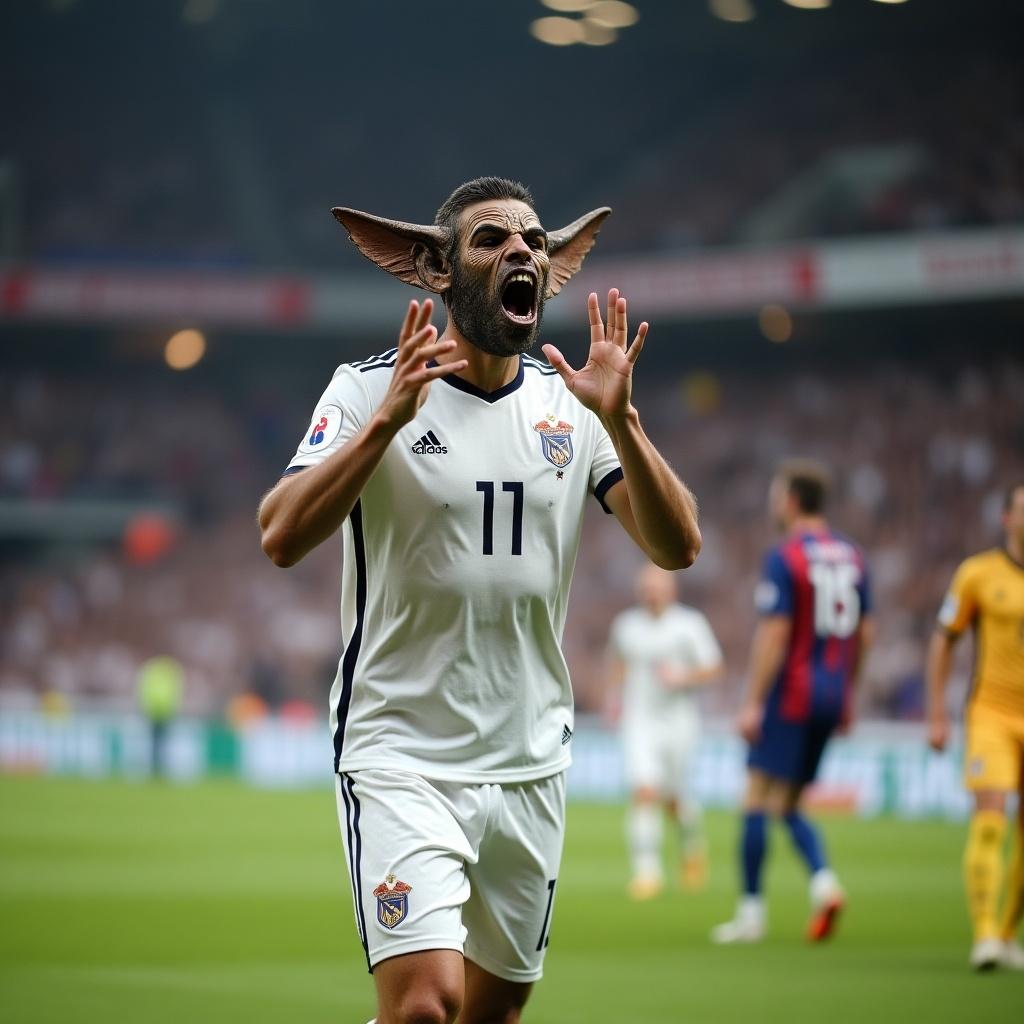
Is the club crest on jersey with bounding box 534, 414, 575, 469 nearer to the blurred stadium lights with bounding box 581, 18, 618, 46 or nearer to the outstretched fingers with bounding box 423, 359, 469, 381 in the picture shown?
the outstretched fingers with bounding box 423, 359, 469, 381

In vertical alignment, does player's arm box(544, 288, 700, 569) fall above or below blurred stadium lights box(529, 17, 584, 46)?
below

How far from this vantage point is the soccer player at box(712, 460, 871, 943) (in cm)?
1023

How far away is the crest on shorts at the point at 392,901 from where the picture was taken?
14.1 ft

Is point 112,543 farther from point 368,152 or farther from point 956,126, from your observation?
point 956,126

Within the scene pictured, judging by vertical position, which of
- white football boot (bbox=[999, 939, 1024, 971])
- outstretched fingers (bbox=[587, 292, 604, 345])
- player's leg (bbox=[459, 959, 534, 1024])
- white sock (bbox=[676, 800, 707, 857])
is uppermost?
outstretched fingers (bbox=[587, 292, 604, 345])

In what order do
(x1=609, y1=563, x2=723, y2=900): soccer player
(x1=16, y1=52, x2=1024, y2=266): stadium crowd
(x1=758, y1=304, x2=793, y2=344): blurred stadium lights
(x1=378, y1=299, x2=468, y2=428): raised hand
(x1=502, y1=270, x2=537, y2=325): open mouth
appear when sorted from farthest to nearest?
(x1=758, y1=304, x2=793, y2=344): blurred stadium lights
(x1=16, y1=52, x2=1024, y2=266): stadium crowd
(x1=609, y1=563, x2=723, y2=900): soccer player
(x1=502, y1=270, x2=537, y2=325): open mouth
(x1=378, y1=299, x2=468, y2=428): raised hand

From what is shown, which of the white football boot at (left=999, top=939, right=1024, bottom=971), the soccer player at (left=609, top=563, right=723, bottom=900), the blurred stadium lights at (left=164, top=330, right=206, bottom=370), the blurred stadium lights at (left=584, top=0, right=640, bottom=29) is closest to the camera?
the white football boot at (left=999, top=939, right=1024, bottom=971)

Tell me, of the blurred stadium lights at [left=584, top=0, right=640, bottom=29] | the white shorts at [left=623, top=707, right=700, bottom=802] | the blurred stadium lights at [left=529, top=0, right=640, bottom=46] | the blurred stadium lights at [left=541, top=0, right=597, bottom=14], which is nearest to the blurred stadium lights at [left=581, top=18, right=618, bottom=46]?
the blurred stadium lights at [left=529, top=0, right=640, bottom=46]

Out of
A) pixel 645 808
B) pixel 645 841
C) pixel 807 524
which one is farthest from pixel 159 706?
pixel 807 524

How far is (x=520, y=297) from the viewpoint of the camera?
4.53 metres

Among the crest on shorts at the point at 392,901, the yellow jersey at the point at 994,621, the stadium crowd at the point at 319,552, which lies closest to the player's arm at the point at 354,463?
the crest on shorts at the point at 392,901

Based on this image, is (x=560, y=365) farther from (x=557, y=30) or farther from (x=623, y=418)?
(x=557, y=30)

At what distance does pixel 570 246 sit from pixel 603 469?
2.14ft

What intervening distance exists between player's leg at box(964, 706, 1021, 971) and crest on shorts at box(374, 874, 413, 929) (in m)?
5.13
